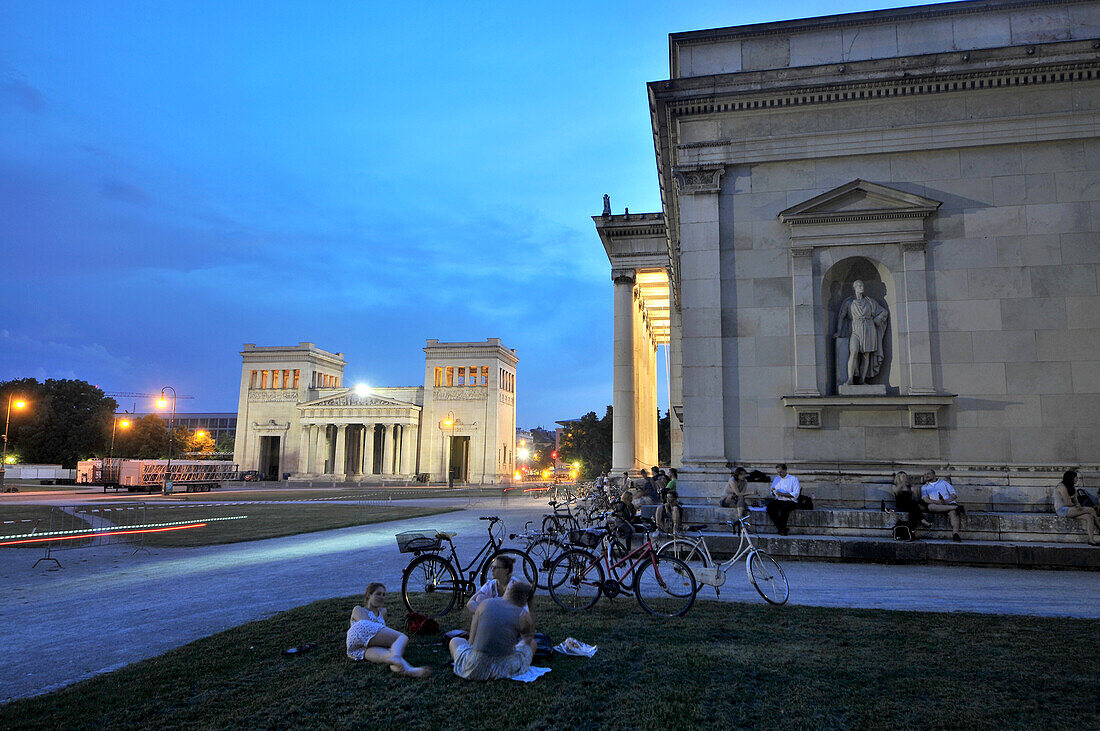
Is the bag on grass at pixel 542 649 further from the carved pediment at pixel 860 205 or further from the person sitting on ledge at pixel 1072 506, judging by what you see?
the carved pediment at pixel 860 205

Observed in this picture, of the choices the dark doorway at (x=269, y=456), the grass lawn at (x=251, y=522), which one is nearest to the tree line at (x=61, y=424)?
the dark doorway at (x=269, y=456)

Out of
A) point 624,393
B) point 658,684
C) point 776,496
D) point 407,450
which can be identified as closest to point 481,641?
point 658,684

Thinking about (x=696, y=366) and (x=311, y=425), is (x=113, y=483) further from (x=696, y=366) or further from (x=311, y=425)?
(x=696, y=366)

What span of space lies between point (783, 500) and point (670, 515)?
2.62 m

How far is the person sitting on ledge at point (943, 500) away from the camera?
1345 centimetres

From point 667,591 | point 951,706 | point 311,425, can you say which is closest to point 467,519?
point 667,591

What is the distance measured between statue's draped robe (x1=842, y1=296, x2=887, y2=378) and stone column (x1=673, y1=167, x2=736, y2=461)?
10.8ft

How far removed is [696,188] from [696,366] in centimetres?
492

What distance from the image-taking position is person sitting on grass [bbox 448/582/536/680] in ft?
19.9

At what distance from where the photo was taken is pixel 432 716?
5.17 metres

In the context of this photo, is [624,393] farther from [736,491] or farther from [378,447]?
[378,447]

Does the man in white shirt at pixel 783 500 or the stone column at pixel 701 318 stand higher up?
the stone column at pixel 701 318

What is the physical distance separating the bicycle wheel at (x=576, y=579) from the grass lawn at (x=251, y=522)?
41.5 ft

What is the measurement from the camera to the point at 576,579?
9297 millimetres
